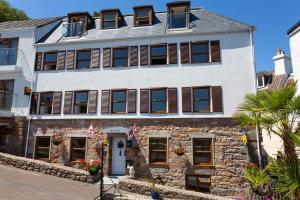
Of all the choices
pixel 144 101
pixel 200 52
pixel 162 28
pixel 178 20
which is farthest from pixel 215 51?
pixel 144 101

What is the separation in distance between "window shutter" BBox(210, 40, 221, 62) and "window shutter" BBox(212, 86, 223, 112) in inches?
67.9

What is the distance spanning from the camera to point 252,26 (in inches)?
601

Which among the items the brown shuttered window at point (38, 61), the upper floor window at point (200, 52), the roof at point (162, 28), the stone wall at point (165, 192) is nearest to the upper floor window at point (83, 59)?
the roof at point (162, 28)

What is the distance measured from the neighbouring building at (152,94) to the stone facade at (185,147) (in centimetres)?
5

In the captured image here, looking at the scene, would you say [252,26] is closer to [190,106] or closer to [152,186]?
[190,106]

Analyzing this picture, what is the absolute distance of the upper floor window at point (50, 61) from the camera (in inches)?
703

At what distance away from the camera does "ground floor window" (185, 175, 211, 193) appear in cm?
1420

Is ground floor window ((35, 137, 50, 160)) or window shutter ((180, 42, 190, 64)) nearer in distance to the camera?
window shutter ((180, 42, 190, 64))

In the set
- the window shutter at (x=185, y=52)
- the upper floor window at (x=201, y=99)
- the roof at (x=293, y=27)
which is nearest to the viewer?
the roof at (x=293, y=27)

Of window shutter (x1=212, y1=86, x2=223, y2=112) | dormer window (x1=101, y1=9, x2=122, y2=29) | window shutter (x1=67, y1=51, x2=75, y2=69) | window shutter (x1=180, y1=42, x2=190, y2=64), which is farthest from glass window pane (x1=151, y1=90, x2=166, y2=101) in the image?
dormer window (x1=101, y1=9, x2=122, y2=29)

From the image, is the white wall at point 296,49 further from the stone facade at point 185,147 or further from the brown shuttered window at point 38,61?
the brown shuttered window at point 38,61

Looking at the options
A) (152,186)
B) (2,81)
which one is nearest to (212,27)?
(152,186)

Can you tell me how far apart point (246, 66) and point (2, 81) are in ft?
52.6

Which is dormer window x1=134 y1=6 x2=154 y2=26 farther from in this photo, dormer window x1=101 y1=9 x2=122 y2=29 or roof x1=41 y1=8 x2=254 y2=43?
dormer window x1=101 y1=9 x2=122 y2=29
